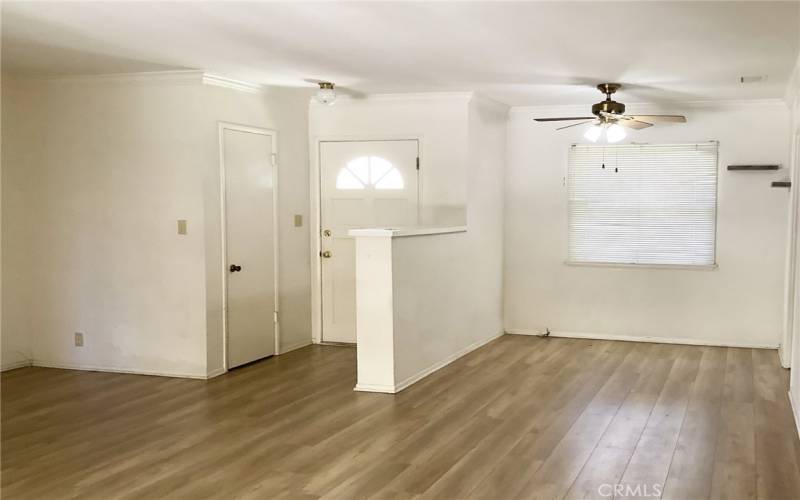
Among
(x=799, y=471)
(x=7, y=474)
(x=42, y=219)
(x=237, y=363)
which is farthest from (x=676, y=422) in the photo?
(x=42, y=219)

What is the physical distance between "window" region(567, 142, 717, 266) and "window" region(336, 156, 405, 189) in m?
1.89

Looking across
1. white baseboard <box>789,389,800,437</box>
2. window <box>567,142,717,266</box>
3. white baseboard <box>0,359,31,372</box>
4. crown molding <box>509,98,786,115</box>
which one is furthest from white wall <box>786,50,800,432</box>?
white baseboard <box>0,359,31,372</box>

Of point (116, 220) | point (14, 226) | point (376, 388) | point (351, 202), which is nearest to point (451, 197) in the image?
point (351, 202)

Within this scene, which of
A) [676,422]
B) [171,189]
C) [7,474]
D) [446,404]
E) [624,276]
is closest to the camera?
[7,474]

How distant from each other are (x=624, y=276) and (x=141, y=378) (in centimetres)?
468

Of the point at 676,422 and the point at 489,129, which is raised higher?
the point at 489,129

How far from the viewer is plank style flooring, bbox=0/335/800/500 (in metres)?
3.68

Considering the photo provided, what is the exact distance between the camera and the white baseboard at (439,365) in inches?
219

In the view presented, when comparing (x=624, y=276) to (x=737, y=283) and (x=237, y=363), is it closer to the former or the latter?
(x=737, y=283)

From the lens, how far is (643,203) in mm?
7465

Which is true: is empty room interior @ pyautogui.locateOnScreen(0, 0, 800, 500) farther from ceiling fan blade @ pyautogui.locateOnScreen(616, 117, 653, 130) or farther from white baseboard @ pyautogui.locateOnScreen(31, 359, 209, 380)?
ceiling fan blade @ pyautogui.locateOnScreen(616, 117, 653, 130)

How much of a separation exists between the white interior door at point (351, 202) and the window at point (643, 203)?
1821mm

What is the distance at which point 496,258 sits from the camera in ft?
25.2

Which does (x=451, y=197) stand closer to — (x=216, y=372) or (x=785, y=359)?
(x=216, y=372)
